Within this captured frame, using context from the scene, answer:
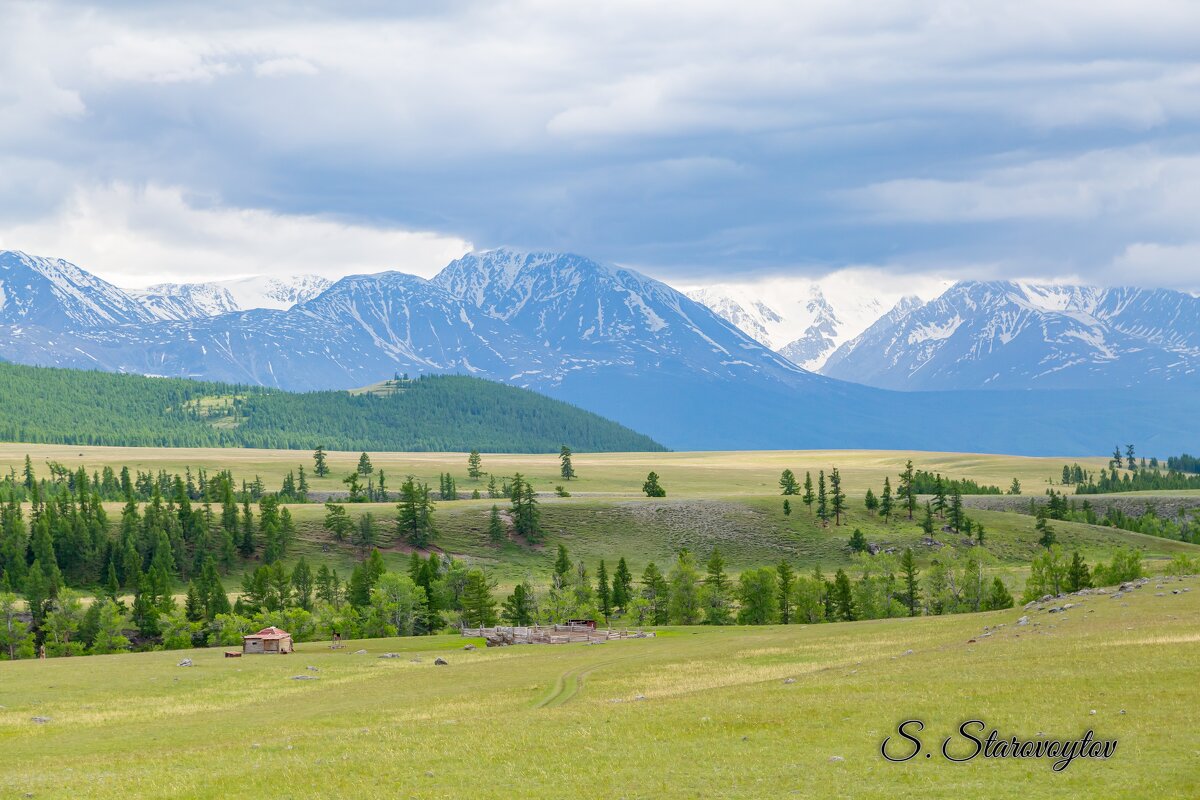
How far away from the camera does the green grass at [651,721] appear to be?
37031 millimetres

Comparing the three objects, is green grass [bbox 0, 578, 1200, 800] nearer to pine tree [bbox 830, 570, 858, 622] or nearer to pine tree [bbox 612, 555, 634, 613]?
pine tree [bbox 830, 570, 858, 622]

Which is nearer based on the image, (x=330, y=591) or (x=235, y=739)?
(x=235, y=739)

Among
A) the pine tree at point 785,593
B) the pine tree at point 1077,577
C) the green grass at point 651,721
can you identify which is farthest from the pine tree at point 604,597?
the green grass at point 651,721

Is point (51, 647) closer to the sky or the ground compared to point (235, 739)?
closer to the ground

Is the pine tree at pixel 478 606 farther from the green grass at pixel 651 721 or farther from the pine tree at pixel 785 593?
the green grass at pixel 651 721

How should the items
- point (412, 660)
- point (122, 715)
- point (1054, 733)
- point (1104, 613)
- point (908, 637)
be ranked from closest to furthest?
point (1054, 733), point (122, 715), point (1104, 613), point (908, 637), point (412, 660)

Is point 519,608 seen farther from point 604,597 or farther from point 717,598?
point 717,598

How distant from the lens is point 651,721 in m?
47.3

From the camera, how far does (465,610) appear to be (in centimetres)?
13425

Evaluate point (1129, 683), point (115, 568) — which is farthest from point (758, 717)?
point (115, 568)

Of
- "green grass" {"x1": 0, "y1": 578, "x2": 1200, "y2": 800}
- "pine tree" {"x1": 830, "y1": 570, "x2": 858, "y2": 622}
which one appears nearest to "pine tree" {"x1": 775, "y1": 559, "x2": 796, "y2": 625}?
"pine tree" {"x1": 830, "y1": 570, "x2": 858, "y2": 622}

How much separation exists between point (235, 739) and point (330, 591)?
98538mm

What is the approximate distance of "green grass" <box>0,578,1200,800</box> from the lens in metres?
37.0

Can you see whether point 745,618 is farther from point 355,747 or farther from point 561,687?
point 355,747
